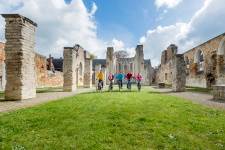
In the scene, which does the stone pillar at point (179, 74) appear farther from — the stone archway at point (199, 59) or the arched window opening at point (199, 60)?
the stone archway at point (199, 59)

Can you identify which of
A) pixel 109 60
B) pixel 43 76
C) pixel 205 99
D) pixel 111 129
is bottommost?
pixel 111 129

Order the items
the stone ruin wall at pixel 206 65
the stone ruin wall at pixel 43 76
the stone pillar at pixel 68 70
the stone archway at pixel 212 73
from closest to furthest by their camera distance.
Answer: the stone pillar at pixel 68 70 → the stone ruin wall at pixel 206 65 → the stone archway at pixel 212 73 → the stone ruin wall at pixel 43 76

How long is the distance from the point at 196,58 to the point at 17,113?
29356 mm

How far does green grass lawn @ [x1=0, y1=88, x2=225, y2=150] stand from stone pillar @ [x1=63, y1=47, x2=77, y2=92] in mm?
13400

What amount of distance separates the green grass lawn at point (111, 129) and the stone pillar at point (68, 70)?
1340 cm

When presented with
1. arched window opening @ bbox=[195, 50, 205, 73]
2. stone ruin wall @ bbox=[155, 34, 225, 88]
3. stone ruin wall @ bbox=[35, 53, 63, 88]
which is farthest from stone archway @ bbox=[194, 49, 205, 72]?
stone ruin wall @ bbox=[35, 53, 63, 88]

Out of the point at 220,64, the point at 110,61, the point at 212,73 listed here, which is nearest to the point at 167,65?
the point at 110,61

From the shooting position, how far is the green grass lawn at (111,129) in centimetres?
557

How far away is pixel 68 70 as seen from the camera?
22.3 metres

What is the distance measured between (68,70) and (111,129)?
53.5ft

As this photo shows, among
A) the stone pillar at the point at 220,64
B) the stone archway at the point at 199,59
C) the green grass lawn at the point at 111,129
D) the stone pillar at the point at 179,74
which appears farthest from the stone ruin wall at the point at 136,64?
the green grass lawn at the point at 111,129

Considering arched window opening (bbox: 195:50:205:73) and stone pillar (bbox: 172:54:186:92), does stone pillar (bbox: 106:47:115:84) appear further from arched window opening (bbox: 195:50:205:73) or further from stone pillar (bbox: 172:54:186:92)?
stone pillar (bbox: 172:54:186:92)

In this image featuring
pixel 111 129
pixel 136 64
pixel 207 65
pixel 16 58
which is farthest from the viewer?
pixel 136 64

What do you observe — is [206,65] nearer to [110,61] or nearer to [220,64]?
[220,64]
